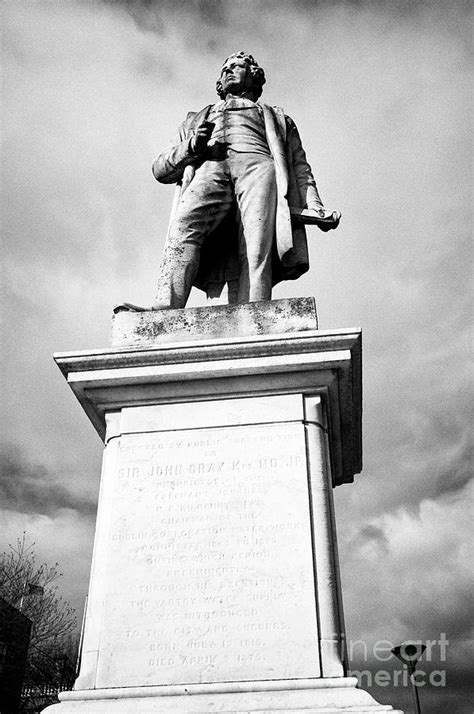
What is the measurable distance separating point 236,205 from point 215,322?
75.2 inches

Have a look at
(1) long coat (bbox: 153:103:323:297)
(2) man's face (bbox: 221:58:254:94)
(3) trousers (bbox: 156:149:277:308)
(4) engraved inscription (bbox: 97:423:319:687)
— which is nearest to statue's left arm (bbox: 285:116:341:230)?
(1) long coat (bbox: 153:103:323:297)

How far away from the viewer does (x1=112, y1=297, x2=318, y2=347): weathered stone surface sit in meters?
6.48

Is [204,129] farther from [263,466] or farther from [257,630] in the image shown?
[257,630]

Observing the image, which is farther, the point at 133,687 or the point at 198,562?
the point at 198,562

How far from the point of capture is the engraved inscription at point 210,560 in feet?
16.0

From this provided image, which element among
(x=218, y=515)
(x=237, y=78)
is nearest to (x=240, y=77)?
(x=237, y=78)

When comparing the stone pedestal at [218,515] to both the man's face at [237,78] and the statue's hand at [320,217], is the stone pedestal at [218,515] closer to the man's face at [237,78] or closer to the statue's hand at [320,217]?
the statue's hand at [320,217]

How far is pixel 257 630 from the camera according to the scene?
16.1 feet

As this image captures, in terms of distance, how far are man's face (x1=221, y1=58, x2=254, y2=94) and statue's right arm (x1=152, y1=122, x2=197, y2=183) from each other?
986 millimetres

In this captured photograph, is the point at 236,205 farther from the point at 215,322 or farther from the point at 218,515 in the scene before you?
the point at 218,515

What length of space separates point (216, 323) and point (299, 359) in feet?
3.39

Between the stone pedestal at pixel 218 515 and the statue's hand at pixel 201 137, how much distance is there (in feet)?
7.68

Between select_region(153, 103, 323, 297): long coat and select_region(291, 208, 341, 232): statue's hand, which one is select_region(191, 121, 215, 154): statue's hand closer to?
select_region(153, 103, 323, 297): long coat

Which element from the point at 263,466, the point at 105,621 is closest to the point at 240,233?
the point at 263,466
